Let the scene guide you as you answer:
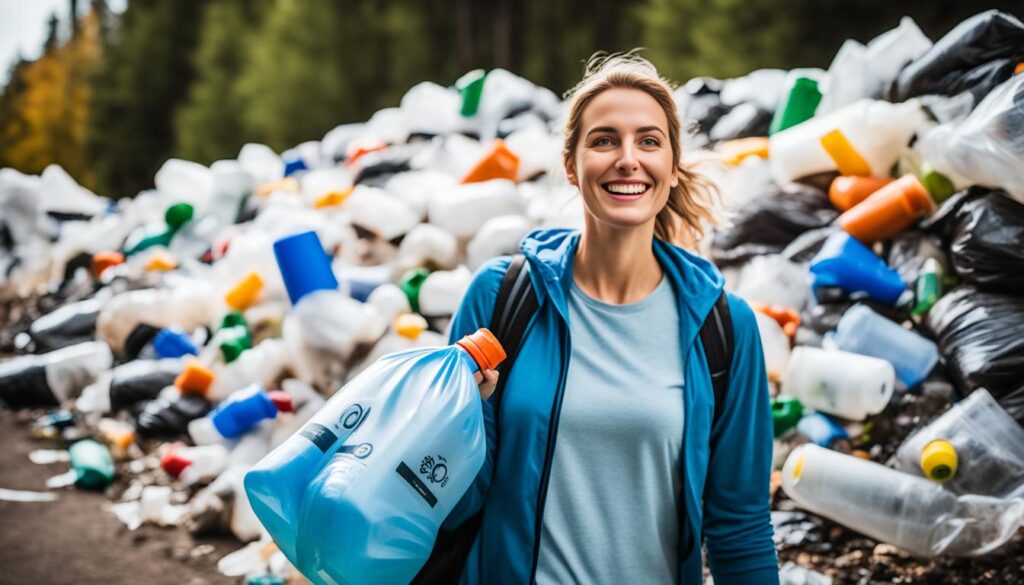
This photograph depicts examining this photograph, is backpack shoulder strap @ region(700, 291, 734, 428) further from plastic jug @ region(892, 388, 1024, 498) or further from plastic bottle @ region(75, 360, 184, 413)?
plastic bottle @ region(75, 360, 184, 413)

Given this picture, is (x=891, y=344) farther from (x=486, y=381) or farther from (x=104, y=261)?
(x=104, y=261)

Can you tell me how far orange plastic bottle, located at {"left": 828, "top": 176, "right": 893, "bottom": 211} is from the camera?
3.27m

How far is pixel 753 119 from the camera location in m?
4.26

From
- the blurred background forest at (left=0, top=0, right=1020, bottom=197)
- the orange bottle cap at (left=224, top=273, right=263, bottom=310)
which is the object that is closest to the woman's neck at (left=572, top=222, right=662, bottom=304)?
the orange bottle cap at (left=224, top=273, right=263, bottom=310)

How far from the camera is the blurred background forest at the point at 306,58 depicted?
11305 mm

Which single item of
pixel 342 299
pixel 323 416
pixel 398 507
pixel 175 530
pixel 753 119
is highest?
pixel 753 119

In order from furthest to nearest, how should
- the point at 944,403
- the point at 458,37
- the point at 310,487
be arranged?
the point at 458,37 → the point at 944,403 → the point at 310,487

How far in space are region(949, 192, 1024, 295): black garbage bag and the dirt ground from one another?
2795mm

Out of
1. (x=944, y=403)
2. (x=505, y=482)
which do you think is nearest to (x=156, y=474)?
(x=505, y=482)

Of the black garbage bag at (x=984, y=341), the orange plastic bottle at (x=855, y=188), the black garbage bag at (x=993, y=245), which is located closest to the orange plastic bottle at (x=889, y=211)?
the orange plastic bottle at (x=855, y=188)

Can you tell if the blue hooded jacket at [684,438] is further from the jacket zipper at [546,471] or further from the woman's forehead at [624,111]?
the woman's forehead at [624,111]

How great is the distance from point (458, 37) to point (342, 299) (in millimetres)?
15388

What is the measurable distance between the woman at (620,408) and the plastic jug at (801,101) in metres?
2.73

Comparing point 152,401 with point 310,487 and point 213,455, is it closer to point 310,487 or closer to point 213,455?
point 213,455
